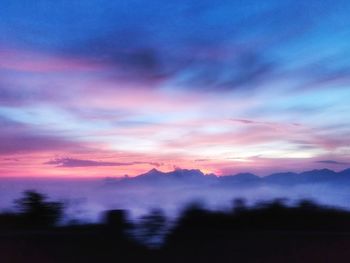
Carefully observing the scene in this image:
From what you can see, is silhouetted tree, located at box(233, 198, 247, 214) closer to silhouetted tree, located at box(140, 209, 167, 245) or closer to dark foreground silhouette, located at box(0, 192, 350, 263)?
dark foreground silhouette, located at box(0, 192, 350, 263)

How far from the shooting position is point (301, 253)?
38.2 feet

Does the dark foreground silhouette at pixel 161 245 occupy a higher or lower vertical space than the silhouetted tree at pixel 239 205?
lower

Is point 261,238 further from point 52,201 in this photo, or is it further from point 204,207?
point 52,201

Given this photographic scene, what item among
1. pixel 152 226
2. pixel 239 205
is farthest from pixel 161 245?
pixel 239 205

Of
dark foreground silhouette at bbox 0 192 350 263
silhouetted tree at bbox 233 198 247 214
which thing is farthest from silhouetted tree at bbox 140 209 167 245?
silhouetted tree at bbox 233 198 247 214

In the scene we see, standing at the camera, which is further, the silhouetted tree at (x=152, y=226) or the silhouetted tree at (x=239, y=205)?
the silhouetted tree at (x=239, y=205)

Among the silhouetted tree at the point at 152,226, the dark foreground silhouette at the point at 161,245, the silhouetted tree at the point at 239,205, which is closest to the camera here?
the dark foreground silhouette at the point at 161,245

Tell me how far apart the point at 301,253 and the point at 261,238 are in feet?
2.56

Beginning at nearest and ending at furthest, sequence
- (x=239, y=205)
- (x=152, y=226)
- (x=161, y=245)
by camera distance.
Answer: (x=161, y=245), (x=152, y=226), (x=239, y=205)

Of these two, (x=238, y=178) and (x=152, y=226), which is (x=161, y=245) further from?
(x=238, y=178)

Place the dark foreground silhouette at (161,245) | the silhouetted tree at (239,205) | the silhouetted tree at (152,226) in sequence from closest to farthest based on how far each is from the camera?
the dark foreground silhouette at (161,245) → the silhouetted tree at (152,226) → the silhouetted tree at (239,205)

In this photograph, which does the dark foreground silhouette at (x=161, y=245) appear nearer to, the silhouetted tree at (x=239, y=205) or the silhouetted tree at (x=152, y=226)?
the silhouetted tree at (x=152, y=226)

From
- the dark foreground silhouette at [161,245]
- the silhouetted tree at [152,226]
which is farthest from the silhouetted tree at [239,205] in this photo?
the silhouetted tree at [152,226]

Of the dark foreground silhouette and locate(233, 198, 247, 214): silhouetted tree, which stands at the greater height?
locate(233, 198, 247, 214): silhouetted tree
